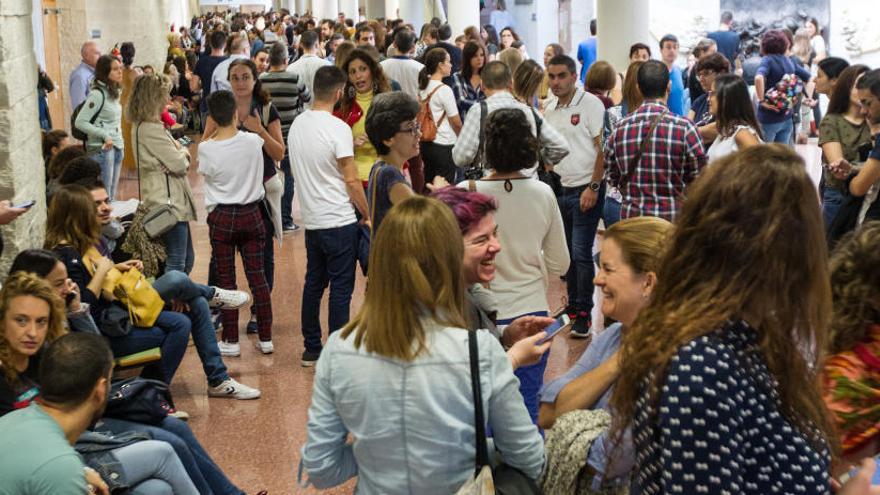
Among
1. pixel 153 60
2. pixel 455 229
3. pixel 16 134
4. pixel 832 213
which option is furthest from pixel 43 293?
pixel 153 60

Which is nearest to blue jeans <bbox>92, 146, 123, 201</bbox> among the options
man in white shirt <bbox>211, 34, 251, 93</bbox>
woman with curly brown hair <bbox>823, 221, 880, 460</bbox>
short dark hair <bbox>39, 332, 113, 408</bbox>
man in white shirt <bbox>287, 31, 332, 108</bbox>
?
man in white shirt <bbox>211, 34, 251, 93</bbox>

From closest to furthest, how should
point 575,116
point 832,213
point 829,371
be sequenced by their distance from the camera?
point 829,371
point 832,213
point 575,116

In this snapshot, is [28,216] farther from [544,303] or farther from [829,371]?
[829,371]

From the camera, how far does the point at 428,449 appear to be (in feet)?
8.38

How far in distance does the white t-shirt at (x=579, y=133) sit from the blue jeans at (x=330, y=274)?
135cm

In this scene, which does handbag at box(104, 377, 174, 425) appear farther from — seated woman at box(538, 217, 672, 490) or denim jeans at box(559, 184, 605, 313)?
denim jeans at box(559, 184, 605, 313)

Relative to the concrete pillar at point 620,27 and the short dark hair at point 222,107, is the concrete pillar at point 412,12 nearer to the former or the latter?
the concrete pillar at point 620,27

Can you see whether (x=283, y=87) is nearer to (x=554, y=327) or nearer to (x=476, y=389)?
(x=554, y=327)

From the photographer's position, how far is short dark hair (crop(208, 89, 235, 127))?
20.6 feet

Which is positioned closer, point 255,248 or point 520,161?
point 520,161

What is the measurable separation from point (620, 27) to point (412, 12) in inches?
438

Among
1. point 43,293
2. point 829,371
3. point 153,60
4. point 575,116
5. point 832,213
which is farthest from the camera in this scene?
point 153,60

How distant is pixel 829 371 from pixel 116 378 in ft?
11.7

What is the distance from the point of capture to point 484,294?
11.8 ft
